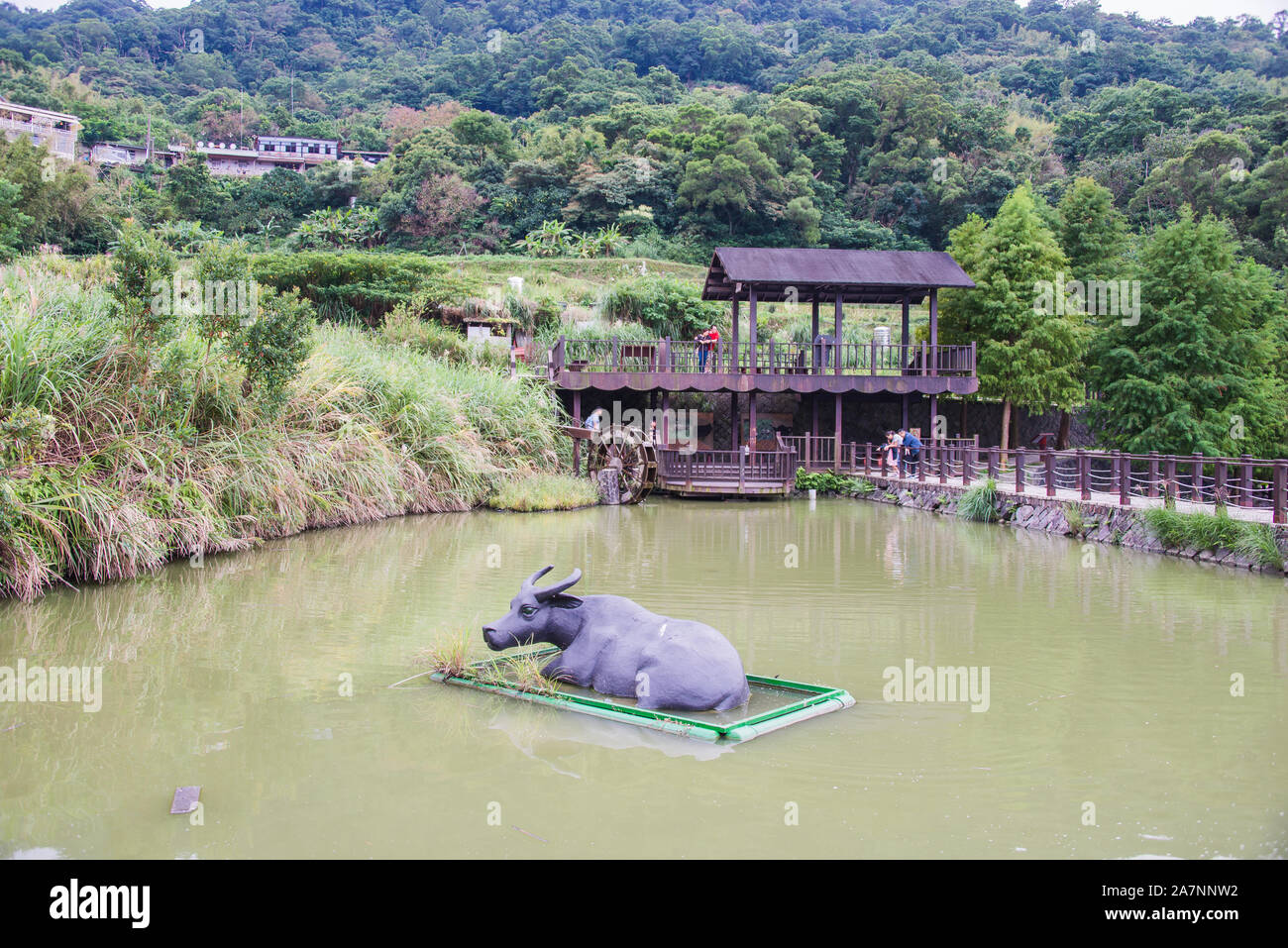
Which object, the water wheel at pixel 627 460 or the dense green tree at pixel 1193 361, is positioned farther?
the dense green tree at pixel 1193 361

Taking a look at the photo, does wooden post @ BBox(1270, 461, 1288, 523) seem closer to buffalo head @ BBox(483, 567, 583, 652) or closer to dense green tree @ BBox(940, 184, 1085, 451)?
buffalo head @ BBox(483, 567, 583, 652)

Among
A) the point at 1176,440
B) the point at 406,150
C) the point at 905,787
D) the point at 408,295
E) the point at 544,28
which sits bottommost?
the point at 905,787

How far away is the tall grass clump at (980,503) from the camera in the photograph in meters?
18.4

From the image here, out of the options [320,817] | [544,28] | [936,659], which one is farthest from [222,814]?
[544,28]

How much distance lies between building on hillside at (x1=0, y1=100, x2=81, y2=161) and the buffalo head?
202 ft

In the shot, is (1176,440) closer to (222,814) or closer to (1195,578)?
(1195,578)

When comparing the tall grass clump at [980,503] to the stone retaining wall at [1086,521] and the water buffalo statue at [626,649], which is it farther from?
the water buffalo statue at [626,649]

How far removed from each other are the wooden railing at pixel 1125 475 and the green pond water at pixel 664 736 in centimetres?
292

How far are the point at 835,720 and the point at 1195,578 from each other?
7.83 meters

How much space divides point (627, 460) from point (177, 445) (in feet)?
33.8

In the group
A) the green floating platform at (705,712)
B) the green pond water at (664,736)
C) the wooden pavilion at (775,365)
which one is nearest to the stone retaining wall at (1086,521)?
the green pond water at (664,736)

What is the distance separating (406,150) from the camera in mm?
56062

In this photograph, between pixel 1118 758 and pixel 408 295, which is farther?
pixel 408 295

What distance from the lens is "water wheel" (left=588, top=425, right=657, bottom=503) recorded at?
21109 millimetres
